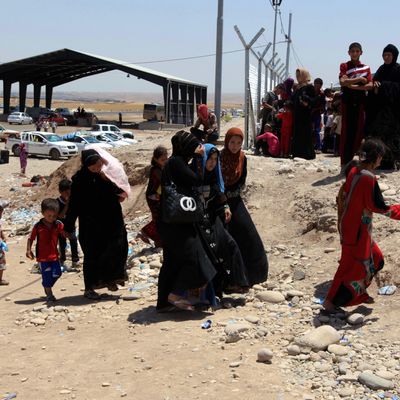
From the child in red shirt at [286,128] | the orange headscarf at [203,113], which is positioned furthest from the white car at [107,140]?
the orange headscarf at [203,113]

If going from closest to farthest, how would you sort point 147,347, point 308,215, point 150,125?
point 147,347, point 308,215, point 150,125

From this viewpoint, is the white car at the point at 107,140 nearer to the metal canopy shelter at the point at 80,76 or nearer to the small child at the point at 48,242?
the metal canopy shelter at the point at 80,76

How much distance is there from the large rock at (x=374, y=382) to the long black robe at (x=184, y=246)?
163 cm

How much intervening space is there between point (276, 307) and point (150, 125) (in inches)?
1474

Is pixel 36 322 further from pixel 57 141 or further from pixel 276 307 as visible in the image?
pixel 57 141

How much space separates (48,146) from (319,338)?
22.4 metres

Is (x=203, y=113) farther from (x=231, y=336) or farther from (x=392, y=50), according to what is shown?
(x=231, y=336)

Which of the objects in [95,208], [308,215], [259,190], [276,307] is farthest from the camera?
[259,190]

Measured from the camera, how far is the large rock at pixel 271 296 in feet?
19.2

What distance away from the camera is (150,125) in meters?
42.5

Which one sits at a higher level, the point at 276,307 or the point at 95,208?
the point at 95,208

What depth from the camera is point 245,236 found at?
587 cm

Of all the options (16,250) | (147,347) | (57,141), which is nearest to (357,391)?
(147,347)

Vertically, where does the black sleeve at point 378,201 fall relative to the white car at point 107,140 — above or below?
below
